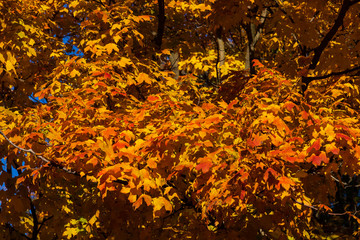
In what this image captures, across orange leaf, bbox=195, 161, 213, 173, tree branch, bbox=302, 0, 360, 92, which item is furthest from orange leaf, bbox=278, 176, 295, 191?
tree branch, bbox=302, 0, 360, 92

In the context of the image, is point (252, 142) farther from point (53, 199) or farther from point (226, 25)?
point (53, 199)

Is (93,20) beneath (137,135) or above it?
above

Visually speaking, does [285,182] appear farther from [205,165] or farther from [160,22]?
[160,22]

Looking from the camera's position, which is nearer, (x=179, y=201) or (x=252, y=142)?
(x=252, y=142)

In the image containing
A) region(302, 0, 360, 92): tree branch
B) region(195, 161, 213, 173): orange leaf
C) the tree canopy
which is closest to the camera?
region(195, 161, 213, 173): orange leaf

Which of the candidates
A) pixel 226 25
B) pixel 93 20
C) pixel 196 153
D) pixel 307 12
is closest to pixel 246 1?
pixel 226 25

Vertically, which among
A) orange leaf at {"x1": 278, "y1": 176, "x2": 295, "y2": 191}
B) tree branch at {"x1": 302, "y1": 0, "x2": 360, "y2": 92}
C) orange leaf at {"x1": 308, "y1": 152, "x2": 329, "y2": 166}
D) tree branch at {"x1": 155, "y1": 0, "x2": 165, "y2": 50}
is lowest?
orange leaf at {"x1": 278, "y1": 176, "x2": 295, "y2": 191}

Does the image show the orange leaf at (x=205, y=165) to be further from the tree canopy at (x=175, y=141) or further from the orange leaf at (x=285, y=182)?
the orange leaf at (x=285, y=182)

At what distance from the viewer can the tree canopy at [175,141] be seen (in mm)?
3836

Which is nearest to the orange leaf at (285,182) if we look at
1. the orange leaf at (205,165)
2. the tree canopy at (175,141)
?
the tree canopy at (175,141)

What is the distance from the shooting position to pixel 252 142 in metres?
3.60

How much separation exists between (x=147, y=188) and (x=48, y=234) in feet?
14.2

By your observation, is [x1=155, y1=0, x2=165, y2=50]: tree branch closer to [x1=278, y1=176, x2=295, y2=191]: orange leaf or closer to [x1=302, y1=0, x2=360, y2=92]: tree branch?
[x1=302, y1=0, x2=360, y2=92]: tree branch

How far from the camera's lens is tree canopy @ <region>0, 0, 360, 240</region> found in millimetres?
3836
